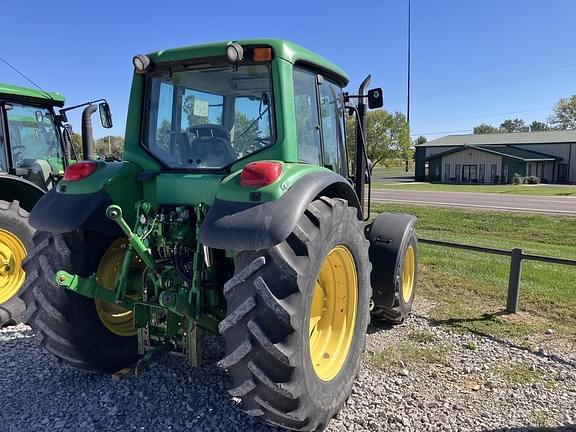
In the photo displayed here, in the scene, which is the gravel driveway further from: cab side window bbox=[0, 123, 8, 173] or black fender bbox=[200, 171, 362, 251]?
cab side window bbox=[0, 123, 8, 173]

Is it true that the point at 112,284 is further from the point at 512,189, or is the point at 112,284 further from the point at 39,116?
the point at 512,189

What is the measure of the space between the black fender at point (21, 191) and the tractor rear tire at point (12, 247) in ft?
1.34

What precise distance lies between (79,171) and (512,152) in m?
44.3

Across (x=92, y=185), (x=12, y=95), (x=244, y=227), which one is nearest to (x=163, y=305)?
(x=244, y=227)

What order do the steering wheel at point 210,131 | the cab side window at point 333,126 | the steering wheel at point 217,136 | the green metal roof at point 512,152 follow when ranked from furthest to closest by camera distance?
the green metal roof at point 512,152, the cab side window at point 333,126, the steering wheel at point 210,131, the steering wheel at point 217,136

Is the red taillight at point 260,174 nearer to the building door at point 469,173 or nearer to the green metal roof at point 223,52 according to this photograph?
the green metal roof at point 223,52

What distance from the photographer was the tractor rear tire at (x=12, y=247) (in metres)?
4.98

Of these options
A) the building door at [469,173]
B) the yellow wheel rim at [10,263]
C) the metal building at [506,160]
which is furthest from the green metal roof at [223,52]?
the building door at [469,173]

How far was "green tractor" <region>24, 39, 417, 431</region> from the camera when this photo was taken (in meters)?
2.42

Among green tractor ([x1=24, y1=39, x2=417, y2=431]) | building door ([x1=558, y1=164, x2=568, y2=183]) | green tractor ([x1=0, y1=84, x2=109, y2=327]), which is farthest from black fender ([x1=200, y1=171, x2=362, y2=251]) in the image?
building door ([x1=558, y1=164, x2=568, y2=183])

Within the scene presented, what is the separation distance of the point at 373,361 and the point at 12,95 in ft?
18.1

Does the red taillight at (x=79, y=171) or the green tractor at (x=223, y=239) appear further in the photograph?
the red taillight at (x=79, y=171)

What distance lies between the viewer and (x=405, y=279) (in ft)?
16.4

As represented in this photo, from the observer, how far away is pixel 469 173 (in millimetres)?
41750
